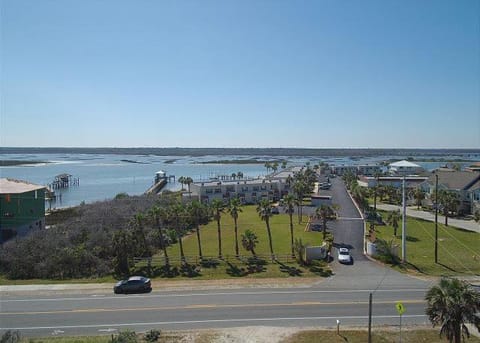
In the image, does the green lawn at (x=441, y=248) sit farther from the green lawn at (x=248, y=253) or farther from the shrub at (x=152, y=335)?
the shrub at (x=152, y=335)

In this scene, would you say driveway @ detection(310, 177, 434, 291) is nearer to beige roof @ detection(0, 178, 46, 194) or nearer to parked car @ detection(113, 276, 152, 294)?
parked car @ detection(113, 276, 152, 294)

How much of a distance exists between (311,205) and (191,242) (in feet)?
113

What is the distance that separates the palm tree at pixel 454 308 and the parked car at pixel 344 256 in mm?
20845

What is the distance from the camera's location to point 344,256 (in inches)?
1662

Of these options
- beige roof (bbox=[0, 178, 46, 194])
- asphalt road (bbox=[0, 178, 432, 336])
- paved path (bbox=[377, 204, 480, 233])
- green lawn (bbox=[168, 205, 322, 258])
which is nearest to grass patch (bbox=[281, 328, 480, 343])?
asphalt road (bbox=[0, 178, 432, 336])

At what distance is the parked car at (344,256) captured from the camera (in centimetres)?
4157

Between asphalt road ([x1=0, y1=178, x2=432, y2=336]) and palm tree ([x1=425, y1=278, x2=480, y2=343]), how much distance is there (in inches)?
251

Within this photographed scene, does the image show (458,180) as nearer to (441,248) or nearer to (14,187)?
(441,248)

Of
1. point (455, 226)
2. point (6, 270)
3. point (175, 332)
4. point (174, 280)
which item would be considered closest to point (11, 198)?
point (6, 270)

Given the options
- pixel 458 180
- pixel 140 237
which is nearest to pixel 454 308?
pixel 140 237

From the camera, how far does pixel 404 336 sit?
2420 centimetres

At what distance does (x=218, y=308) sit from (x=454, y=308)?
51.8 ft

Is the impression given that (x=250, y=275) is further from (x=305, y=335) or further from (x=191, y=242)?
(x=191, y=242)

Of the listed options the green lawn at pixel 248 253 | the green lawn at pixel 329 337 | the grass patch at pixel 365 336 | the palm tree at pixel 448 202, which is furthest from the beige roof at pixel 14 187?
the palm tree at pixel 448 202
